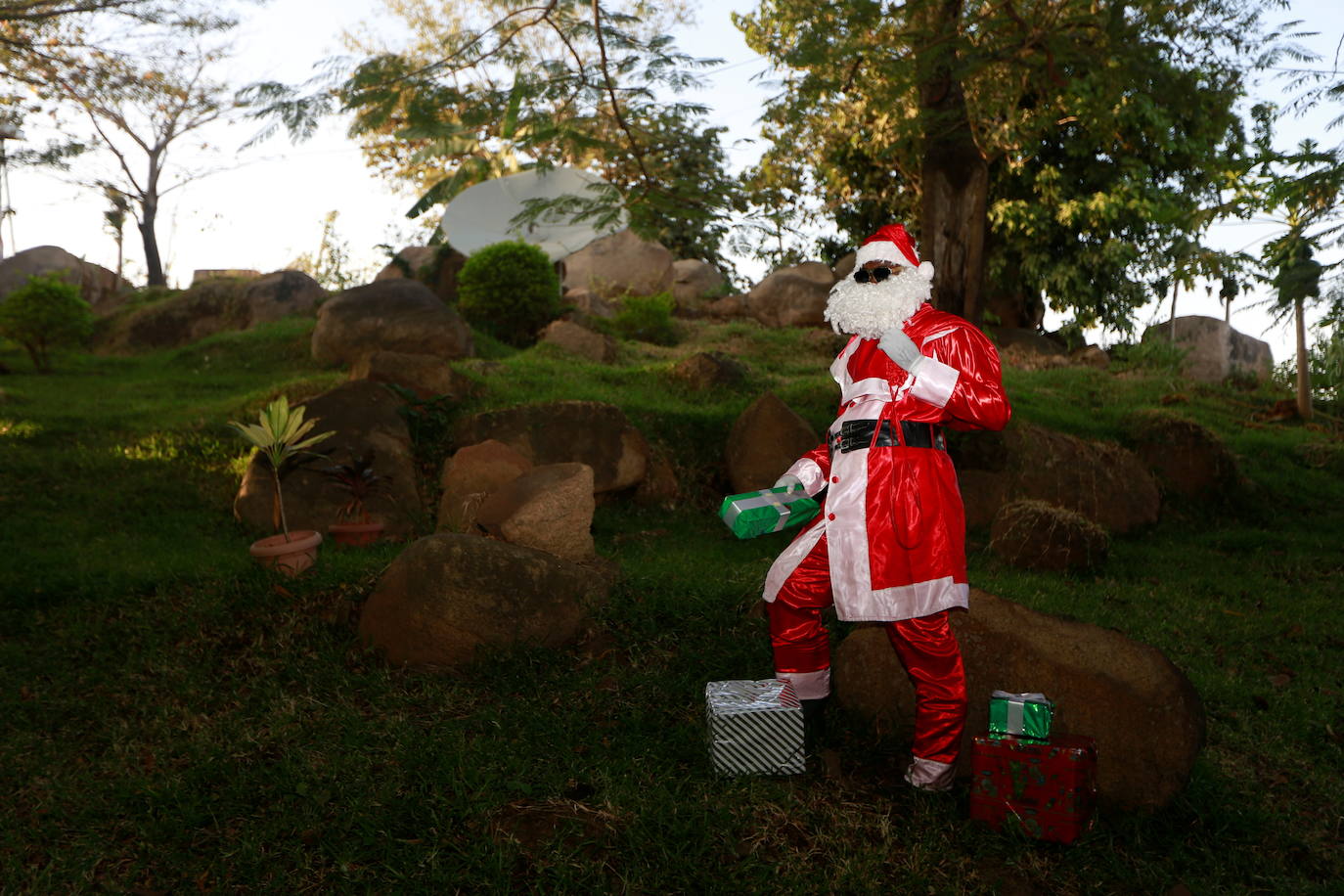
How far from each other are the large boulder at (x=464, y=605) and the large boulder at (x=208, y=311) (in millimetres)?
13346

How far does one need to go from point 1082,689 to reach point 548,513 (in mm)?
3134

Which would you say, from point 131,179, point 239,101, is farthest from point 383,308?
point 131,179

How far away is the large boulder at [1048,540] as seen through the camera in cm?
723

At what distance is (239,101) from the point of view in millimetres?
6672

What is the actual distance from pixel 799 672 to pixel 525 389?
6.16 meters

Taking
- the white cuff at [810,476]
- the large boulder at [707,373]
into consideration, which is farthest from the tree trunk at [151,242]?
the white cuff at [810,476]

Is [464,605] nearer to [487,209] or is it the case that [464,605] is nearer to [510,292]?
[510,292]

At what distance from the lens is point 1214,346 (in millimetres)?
17109

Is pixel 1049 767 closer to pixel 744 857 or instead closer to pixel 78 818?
pixel 744 857

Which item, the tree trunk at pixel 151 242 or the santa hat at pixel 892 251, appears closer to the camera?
the santa hat at pixel 892 251

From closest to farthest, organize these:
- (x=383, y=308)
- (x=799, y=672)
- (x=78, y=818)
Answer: (x=78, y=818) < (x=799, y=672) < (x=383, y=308)

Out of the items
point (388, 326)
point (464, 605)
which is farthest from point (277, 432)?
point (388, 326)

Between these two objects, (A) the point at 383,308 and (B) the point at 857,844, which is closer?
(B) the point at 857,844

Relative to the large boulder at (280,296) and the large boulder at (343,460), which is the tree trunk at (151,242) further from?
the large boulder at (343,460)
